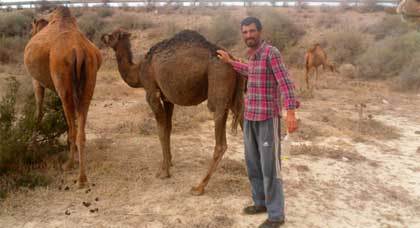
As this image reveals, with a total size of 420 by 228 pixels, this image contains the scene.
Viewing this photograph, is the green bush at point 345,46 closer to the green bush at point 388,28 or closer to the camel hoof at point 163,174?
the green bush at point 388,28

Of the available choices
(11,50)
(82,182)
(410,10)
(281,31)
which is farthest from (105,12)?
(410,10)

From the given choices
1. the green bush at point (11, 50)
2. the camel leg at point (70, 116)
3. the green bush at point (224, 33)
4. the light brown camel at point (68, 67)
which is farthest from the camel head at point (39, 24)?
the green bush at point (224, 33)

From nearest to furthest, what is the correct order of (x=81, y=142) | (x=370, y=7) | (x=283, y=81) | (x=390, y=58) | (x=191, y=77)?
1. (x=283, y=81)
2. (x=191, y=77)
3. (x=81, y=142)
4. (x=390, y=58)
5. (x=370, y=7)

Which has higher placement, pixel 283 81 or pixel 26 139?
pixel 283 81

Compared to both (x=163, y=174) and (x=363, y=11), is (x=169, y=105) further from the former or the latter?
(x=363, y=11)

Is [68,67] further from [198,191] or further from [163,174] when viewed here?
[198,191]

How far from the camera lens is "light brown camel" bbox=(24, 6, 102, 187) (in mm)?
5273

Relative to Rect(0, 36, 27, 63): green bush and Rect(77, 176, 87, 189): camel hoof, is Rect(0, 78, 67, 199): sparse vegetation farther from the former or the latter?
Rect(0, 36, 27, 63): green bush

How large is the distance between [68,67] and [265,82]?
265 cm

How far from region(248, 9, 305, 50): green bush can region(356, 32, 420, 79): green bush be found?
16.6ft

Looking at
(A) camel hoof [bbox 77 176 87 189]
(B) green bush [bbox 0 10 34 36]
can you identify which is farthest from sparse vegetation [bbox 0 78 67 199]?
(B) green bush [bbox 0 10 34 36]

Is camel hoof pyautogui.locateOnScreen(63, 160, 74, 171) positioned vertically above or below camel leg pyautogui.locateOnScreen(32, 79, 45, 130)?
below

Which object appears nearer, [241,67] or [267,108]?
[267,108]

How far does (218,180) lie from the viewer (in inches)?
232
